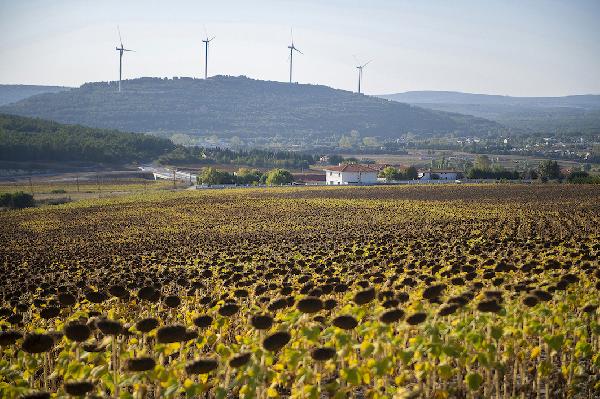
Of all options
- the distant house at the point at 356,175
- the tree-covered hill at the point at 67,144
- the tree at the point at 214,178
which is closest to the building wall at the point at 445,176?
the distant house at the point at 356,175

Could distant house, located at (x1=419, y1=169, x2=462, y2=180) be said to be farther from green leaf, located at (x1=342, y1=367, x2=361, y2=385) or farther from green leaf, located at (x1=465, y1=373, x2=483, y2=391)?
green leaf, located at (x1=342, y1=367, x2=361, y2=385)

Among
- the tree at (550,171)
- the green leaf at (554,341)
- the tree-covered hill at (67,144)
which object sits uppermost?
the tree-covered hill at (67,144)

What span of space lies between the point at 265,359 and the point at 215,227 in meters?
39.0

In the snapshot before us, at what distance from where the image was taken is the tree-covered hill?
494 ft

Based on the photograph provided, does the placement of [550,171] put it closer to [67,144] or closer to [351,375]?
[67,144]

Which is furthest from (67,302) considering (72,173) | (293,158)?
(293,158)

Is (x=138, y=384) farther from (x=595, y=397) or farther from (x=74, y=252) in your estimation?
(x=74, y=252)

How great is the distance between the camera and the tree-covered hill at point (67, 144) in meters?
150

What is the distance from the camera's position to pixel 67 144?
534ft

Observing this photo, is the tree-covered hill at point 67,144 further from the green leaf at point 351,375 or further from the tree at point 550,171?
the green leaf at point 351,375

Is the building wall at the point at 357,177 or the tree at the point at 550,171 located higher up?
the tree at the point at 550,171

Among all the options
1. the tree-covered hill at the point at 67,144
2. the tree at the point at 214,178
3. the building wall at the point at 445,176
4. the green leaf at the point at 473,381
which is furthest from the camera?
the tree-covered hill at the point at 67,144

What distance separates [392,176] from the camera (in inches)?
4695

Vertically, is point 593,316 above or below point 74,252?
above
